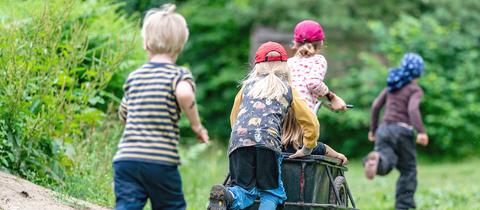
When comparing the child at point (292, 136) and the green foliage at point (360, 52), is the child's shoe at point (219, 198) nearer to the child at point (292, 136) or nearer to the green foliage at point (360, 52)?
the child at point (292, 136)

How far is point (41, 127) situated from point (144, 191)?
247 centimetres

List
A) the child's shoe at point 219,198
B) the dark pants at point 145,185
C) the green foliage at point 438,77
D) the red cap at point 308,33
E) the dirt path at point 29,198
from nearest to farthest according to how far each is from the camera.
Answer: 1. the dark pants at point 145,185
2. the child's shoe at point 219,198
3. the dirt path at point 29,198
4. the red cap at point 308,33
5. the green foliage at point 438,77

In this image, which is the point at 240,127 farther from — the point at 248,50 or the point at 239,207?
the point at 248,50

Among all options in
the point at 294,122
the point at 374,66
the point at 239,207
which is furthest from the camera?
the point at 374,66

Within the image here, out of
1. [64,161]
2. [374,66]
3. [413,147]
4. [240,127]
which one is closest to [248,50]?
[374,66]

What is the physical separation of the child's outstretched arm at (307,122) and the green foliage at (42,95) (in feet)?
7.01

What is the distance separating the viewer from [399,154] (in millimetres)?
9766

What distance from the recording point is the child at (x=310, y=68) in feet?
20.9

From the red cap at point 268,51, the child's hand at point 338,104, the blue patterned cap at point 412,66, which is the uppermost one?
the blue patterned cap at point 412,66

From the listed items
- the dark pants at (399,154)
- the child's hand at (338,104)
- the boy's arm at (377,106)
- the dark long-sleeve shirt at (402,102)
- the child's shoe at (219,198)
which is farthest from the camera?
the boy's arm at (377,106)

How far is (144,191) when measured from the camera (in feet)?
16.2

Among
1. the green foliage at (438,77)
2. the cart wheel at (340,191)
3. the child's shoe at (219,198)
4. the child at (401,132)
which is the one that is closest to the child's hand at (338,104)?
the cart wheel at (340,191)

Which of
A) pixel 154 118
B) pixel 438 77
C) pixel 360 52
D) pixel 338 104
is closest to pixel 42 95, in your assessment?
pixel 338 104

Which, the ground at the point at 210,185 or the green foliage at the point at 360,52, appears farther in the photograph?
the green foliage at the point at 360,52
